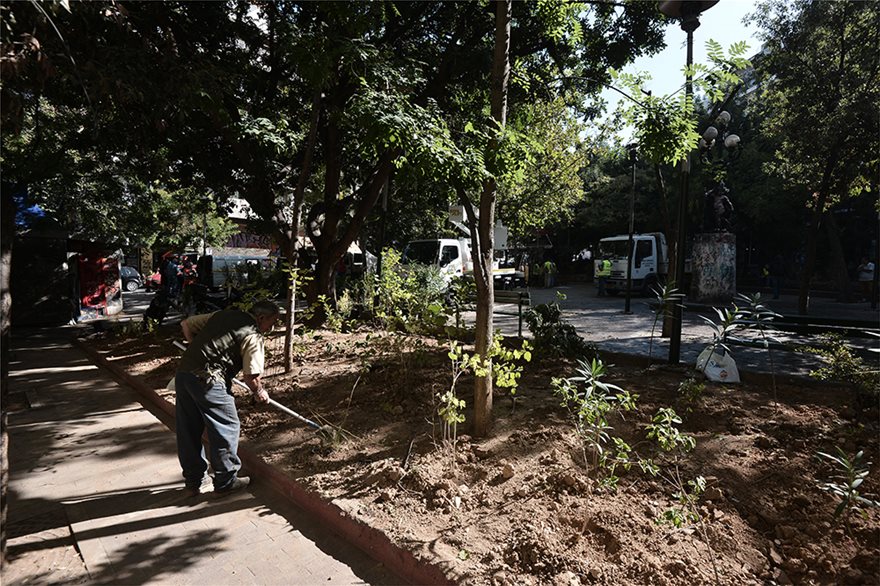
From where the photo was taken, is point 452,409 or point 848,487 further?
point 452,409

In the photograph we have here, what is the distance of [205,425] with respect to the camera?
366 cm

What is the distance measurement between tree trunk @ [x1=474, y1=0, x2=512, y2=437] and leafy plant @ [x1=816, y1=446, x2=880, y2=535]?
2.04m

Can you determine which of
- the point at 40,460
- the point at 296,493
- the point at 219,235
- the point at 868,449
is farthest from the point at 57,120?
the point at 219,235

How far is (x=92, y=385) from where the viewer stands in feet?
23.1

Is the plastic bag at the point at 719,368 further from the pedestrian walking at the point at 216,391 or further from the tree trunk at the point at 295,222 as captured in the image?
the tree trunk at the point at 295,222

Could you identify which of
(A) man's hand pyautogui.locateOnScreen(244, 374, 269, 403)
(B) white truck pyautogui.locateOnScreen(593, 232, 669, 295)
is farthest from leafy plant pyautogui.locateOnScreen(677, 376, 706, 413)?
(B) white truck pyautogui.locateOnScreen(593, 232, 669, 295)

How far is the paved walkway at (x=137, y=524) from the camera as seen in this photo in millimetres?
2779

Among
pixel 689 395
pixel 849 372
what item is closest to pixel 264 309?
Answer: pixel 689 395

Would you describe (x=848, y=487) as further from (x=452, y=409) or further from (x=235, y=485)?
(x=235, y=485)

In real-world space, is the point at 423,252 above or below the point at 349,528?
above

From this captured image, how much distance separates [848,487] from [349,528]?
271 cm

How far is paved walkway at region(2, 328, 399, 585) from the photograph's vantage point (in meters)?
2.78

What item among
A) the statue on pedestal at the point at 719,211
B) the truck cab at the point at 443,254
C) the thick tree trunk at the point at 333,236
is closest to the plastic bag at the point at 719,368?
the thick tree trunk at the point at 333,236

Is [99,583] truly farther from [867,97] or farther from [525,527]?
[867,97]
